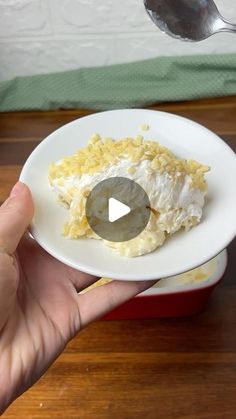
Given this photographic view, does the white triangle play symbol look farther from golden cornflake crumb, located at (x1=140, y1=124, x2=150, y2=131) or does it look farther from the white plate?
golden cornflake crumb, located at (x1=140, y1=124, x2=150, y2=131)

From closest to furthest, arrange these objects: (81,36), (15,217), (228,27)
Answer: (15,217)
(228,27)
(81,36)

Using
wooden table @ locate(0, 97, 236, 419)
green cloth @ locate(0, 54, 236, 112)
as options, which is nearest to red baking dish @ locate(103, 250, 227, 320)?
wooden table @ locate(0, 97, 236, 419)

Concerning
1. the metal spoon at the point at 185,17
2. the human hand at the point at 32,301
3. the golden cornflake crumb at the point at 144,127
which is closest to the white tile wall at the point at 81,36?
the metal spoon at the point at 185,17

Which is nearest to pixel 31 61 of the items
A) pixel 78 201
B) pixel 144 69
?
pixel 144 69

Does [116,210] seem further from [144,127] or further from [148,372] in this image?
[148,372]
